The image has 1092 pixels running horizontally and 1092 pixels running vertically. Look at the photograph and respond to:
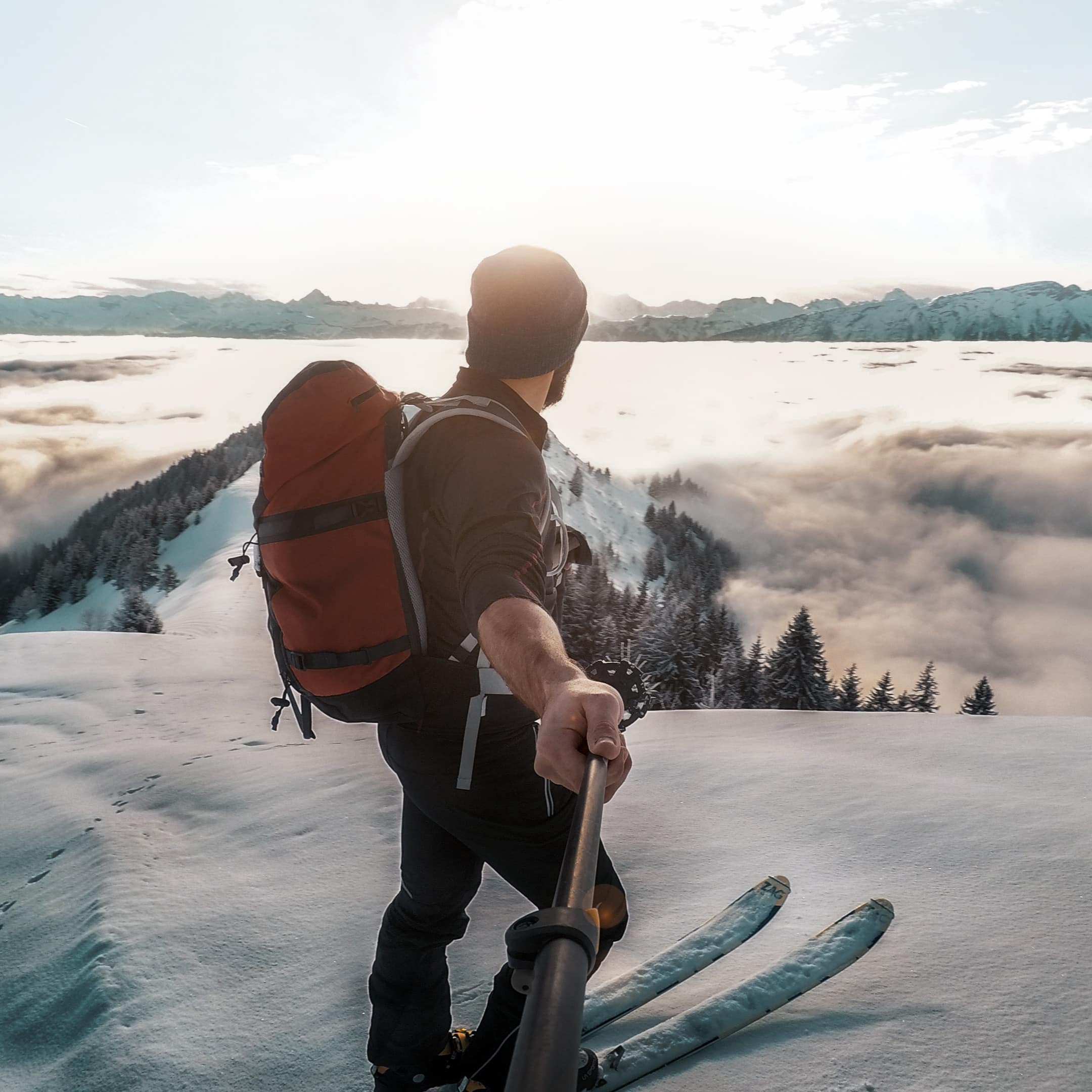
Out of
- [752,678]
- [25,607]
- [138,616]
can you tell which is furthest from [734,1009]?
[25,607]

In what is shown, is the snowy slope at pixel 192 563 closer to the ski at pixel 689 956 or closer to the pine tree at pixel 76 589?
the pine tree at pixel 76 589

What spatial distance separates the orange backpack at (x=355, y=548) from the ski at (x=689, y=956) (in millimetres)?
1938

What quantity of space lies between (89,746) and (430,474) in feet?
26.8

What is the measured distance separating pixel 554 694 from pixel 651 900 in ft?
11.0

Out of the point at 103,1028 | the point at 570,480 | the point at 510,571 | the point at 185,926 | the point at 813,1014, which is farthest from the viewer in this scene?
the point at 570,480

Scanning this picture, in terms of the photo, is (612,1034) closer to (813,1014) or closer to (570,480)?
(813,1014)

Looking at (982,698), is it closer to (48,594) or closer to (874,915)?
(874,915)

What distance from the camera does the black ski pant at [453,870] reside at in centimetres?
208

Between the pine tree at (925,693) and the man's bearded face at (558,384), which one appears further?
the pine tree at (925,693)

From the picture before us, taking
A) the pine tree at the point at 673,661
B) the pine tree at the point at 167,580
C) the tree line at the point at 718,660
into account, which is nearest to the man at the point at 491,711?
the tree line at the point at 718,660

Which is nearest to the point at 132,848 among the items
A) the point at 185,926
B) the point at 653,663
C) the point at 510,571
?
the point at 185,926

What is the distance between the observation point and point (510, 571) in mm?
1610

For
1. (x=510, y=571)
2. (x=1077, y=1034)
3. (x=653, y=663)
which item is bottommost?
(x=653, y=663)

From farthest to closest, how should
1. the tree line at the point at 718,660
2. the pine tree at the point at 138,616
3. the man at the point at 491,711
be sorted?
the pine tree at the point at 138,616
the tree line at the point at 718,660
the man at the point at 491,711
